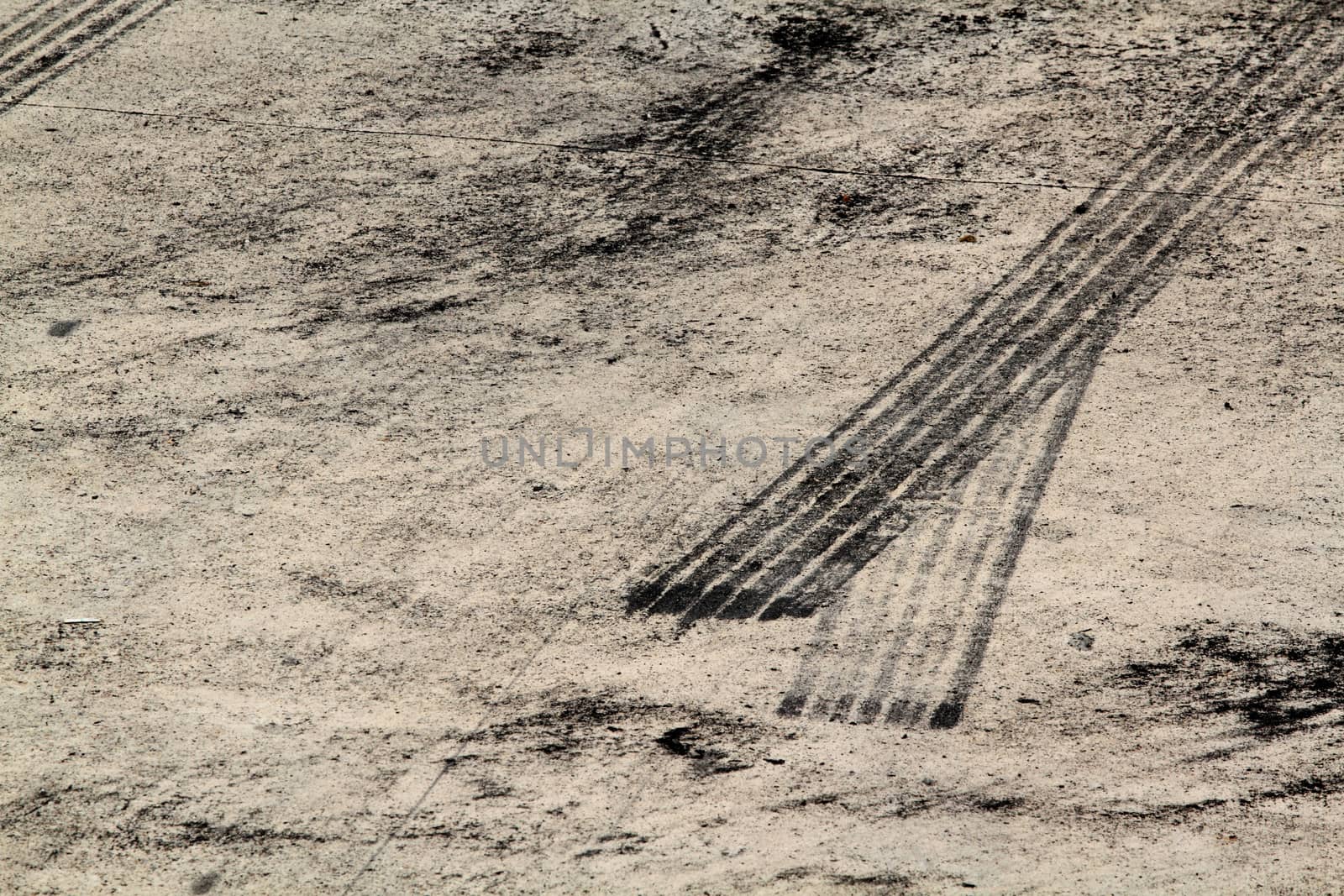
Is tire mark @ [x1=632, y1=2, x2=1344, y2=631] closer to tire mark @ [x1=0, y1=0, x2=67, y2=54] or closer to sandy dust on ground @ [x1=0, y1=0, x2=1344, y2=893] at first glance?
sandy dust on ground @ [x1=0, y1=0, x2=1344, y2=893]

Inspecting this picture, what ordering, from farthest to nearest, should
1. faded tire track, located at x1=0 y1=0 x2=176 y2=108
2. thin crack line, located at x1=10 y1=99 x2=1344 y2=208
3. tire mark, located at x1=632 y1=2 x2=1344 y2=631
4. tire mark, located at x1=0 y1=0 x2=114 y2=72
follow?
tire mark, located at x1=0 y1=0 x2=114 y2=72 → faded tire track, located at x1=0 y1=0 x2=176 y2=108 → thin crack line, located at x1=10 y1=99 x2=1344 y2=208 → tire mark, located at x1=632 y1=2 x2=1344 y2=631

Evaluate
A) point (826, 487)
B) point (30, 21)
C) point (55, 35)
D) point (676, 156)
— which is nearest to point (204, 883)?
point (826, 487)

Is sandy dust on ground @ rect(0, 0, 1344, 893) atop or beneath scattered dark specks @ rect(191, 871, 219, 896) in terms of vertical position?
atop

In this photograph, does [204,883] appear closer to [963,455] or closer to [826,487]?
[826,487]

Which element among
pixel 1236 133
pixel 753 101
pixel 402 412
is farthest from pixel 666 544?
pixel 1236 133

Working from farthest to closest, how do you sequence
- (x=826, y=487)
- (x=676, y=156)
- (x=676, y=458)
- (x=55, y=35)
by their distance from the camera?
1. (x=55, y=35)
2. (x=676, y=156)
3. (x=676, y=458)
4. (x=826, y=487)

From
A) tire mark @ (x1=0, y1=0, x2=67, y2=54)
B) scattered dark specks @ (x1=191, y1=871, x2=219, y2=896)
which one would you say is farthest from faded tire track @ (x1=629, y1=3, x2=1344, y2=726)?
tire mark @ (x1=0, y1=0, x2=67, y2=54)

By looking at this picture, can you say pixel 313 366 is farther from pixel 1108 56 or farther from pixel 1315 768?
pixel 1108 56

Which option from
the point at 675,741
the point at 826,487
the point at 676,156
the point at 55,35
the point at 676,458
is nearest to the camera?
the point at 675,741
